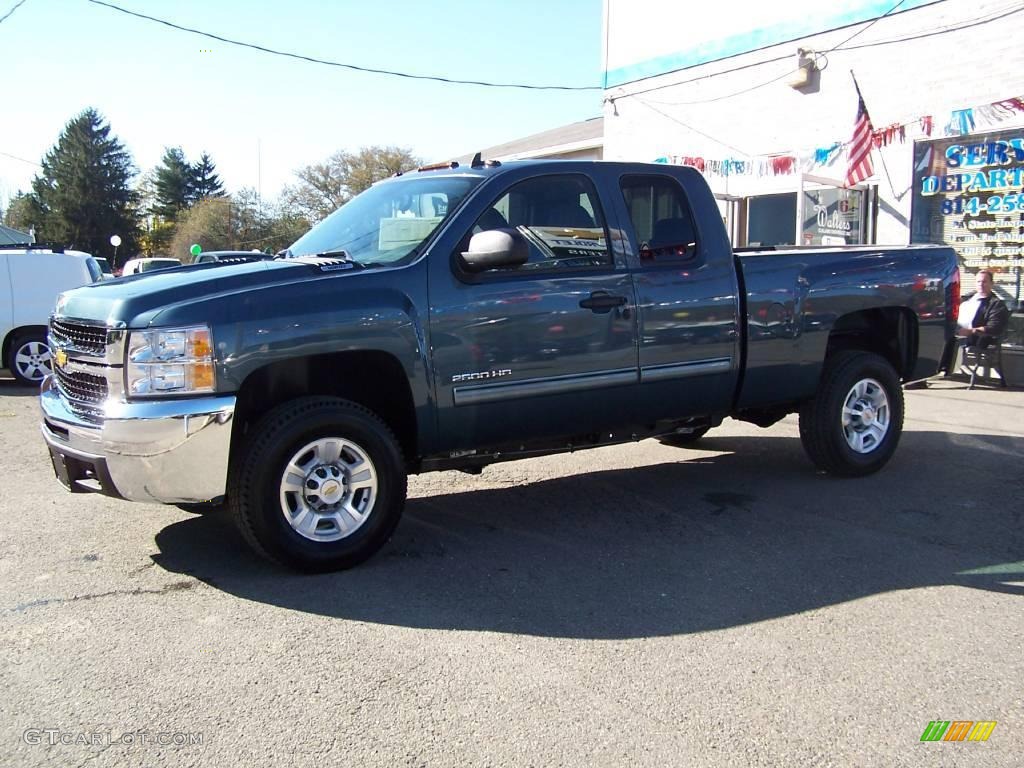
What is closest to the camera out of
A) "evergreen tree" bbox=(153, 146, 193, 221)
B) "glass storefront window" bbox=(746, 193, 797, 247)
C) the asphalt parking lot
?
the asphalt parking lot

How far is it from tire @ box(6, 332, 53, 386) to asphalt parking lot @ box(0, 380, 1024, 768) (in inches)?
262

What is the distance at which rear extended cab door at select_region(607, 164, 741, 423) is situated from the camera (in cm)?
542

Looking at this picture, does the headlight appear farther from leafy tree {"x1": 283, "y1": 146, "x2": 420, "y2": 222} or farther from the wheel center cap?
leafy tree {"x1": 283, "y1": 146, "x2": 420, "y2": 222}

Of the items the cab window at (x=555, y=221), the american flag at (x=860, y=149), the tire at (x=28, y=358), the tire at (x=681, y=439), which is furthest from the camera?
the american flag at (x=860, y=149)

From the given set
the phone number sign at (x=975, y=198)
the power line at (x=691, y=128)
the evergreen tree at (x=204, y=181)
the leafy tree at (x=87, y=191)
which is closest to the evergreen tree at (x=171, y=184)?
the evergreen tree at (x=204, y=181)

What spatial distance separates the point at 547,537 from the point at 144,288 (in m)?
2.57

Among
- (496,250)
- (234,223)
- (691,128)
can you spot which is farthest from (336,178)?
(496,250)

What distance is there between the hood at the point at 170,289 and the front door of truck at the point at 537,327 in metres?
0.70

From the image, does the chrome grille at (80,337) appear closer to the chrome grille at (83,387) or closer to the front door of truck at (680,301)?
the chrome grille at (83,387)

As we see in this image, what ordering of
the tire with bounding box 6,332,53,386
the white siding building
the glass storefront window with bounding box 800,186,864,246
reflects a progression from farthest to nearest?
1. the glass storefront window with bounding box 800,186,864,246
2. the white siding building
3. the tire with bounding box 6,332,53,386

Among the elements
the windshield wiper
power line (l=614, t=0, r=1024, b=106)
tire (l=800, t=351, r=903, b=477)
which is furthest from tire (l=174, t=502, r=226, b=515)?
power line (l=614, t=0, r=1024, b=106)

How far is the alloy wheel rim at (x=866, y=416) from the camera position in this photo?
6516 millimetres

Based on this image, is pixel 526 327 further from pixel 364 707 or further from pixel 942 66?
pixel 942 66

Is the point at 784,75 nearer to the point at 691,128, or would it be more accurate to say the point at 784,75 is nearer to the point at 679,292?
the point at 691,128
